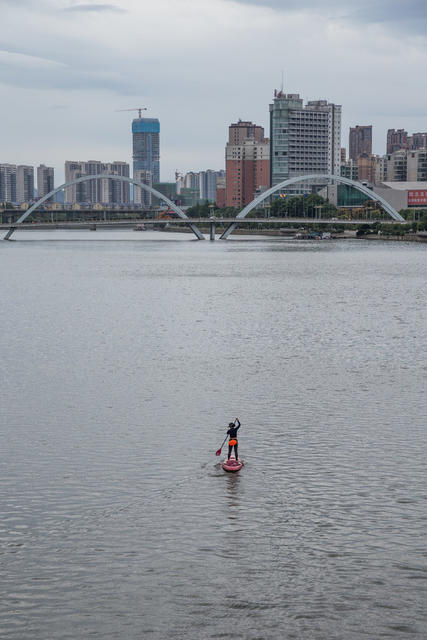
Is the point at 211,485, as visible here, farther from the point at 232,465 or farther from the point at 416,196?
the point at 416,196

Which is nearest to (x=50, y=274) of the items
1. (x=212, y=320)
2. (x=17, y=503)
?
(x=212, y=320)

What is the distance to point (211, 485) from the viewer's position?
18.6 meters

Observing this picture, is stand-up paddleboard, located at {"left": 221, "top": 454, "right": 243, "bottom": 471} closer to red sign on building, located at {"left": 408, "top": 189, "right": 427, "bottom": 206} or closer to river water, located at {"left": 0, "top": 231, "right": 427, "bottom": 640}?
river water, located at {"left": 0, "top": 231, "right": 427, "bottom": 640}

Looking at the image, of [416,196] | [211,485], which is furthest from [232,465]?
[416,196]

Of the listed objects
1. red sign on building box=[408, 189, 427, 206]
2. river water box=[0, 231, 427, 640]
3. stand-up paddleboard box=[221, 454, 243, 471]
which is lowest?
river water box=[0, 231, 427, 640]

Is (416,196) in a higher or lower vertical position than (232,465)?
higher

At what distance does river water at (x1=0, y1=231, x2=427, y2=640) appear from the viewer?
13.3 meters

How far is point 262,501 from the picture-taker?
17.6 meters

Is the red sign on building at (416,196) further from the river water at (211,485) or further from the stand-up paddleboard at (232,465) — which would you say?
the stand-up paddleboard at (232,465)

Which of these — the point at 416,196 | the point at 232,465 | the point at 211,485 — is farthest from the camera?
the point at 416,196

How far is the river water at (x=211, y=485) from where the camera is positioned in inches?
523

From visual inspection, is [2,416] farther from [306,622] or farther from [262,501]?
[306,622]

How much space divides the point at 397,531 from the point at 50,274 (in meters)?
72.2

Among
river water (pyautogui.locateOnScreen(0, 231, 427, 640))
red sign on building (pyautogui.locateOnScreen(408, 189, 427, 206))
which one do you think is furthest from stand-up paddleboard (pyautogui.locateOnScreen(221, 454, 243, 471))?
red sign on building (pyautogui.locateOnScreen(408, 189, 427, 206))
